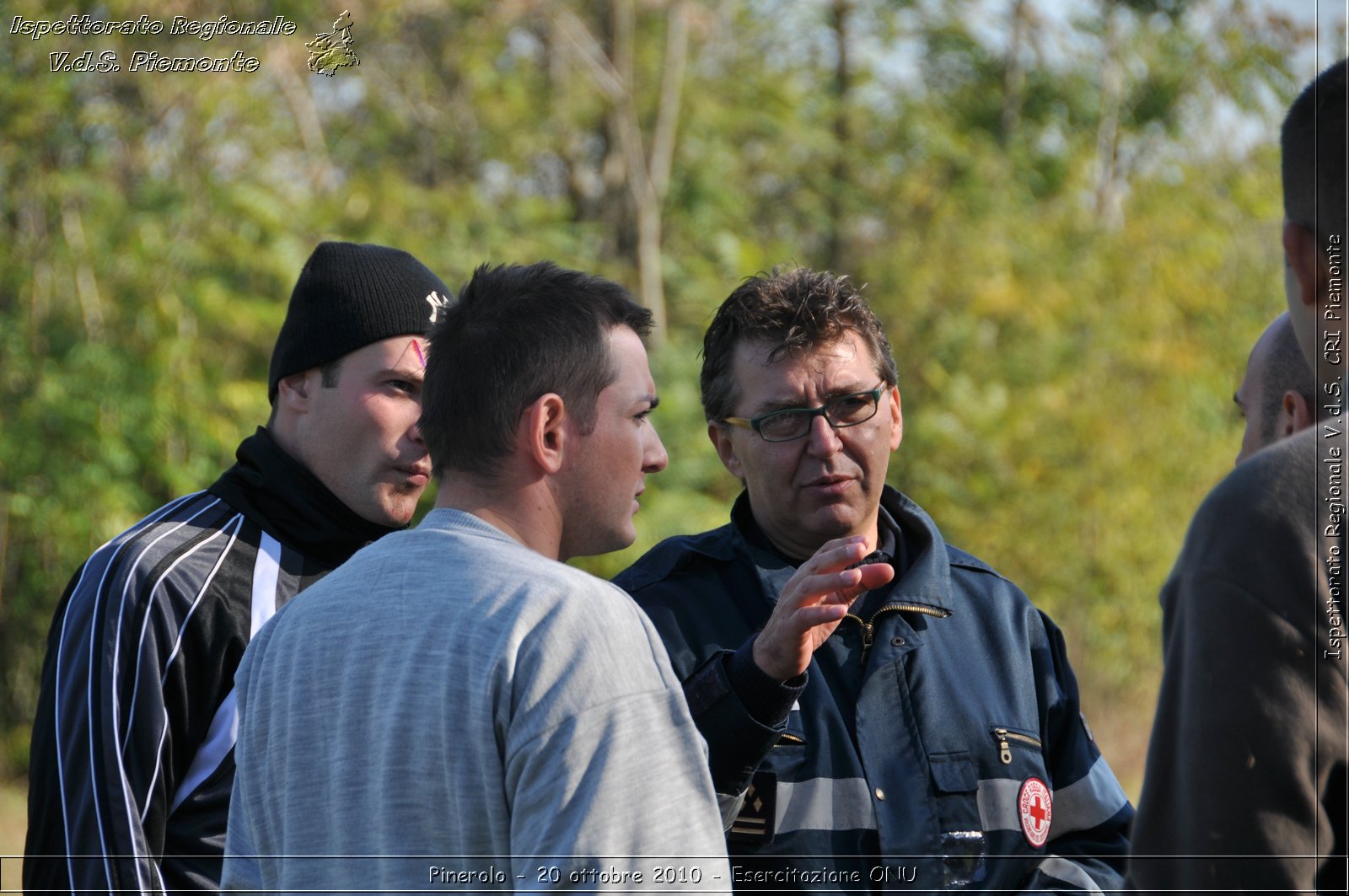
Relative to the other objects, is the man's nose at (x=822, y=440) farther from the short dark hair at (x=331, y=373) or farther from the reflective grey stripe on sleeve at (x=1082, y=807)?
the short dark hair at (x=331, y=373)

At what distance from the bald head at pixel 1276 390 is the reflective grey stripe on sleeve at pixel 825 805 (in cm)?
103

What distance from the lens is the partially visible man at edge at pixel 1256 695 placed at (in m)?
1.52

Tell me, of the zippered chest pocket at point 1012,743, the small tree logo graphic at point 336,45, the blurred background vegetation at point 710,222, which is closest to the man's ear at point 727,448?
the zippered chest pocket at point 1012,743

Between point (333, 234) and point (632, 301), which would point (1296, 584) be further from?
point (333, 234)

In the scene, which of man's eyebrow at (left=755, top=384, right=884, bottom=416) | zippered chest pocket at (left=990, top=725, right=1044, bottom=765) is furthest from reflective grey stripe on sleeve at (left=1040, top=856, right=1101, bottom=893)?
man's eyebrow at (left=755, top=384, right=884, bottom=416)

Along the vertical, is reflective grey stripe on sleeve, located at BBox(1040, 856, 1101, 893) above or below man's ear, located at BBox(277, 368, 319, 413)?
below

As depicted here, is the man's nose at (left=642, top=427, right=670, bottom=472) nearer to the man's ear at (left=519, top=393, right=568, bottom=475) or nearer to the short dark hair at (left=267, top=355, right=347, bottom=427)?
the man's ear at (left=519, top=393, right=568, bottom=475)

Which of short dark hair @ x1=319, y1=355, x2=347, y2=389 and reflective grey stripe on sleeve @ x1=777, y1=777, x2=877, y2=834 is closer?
reflective grey stripe on sleeve @ x1=777, y1=777, x2=877, y2=834

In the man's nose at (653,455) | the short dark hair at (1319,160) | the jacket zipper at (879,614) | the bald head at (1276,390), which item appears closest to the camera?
the short dark hair at (1319,160)

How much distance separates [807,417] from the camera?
3.17 m

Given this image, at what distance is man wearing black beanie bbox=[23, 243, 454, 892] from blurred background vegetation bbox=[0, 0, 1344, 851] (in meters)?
4.47

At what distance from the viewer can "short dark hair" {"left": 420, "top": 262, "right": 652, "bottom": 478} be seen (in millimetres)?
2111

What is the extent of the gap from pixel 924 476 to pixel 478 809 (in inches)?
330

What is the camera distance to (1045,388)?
9.88m
